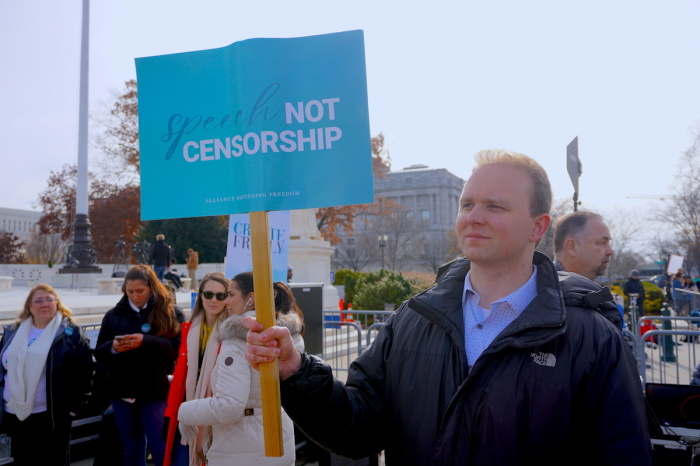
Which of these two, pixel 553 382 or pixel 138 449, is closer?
pixel 553 382

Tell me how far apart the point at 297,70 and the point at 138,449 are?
3.87 meters

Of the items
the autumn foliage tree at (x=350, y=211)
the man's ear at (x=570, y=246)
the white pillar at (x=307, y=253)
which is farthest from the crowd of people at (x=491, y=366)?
the autumn foliage tree at (x=350, y=211)

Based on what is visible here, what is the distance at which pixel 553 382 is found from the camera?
179 cm

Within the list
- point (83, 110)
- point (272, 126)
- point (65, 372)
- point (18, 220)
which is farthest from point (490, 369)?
point (18, 220)

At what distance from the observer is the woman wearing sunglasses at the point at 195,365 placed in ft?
12.5

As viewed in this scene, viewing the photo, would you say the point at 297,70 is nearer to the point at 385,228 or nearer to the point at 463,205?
the point at 463,205

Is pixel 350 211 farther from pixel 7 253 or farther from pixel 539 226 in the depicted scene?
pixel 539 226

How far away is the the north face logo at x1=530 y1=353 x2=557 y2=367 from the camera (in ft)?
5.97

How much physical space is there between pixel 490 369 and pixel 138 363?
367cm

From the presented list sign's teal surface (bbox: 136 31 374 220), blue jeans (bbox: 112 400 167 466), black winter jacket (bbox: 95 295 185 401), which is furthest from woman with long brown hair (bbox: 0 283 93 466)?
sign's teal surface (bbox: 136 31 374 220)

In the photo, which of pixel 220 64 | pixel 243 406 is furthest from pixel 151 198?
pixel 243 406

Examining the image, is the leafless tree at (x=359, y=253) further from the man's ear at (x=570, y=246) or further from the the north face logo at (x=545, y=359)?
the the north face logo at (x=545, y=359)

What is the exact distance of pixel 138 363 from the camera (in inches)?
185

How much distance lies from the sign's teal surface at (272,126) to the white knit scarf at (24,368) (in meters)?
3.26
